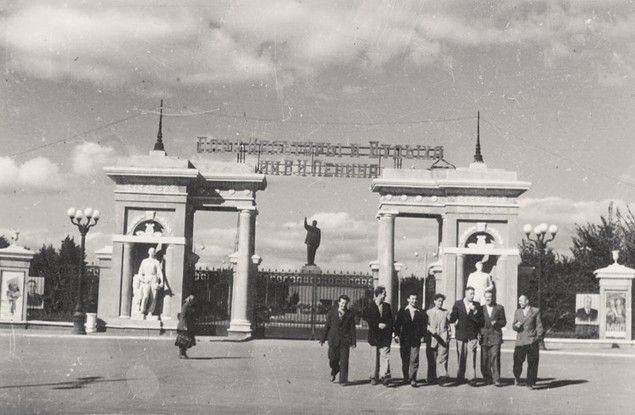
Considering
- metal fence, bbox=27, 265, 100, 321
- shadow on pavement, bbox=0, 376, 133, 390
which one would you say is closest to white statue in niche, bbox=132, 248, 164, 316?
metal fence, bbox=27, 265, 100, 321

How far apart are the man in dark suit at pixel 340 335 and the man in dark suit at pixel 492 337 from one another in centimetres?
243

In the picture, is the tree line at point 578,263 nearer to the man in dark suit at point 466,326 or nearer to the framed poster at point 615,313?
the framed poster at point 615,313

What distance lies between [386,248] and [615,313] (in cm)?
790

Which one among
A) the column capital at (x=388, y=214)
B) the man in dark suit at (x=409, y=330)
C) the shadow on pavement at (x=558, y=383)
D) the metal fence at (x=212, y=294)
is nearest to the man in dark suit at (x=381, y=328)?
the man in dark suit at (x=409, y=330)

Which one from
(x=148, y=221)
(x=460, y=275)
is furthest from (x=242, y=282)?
(x=460, y=275)

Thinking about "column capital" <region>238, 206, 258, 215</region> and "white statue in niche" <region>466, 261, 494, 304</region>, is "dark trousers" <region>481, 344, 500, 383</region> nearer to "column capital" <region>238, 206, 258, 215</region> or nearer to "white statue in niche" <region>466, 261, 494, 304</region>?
"white statue in niche" <region>466, 261, 494, 304</region>

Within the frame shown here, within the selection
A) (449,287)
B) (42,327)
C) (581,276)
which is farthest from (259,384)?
(581,276)

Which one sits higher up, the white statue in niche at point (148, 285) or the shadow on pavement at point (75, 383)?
the white statue in niche at point (148, 285)

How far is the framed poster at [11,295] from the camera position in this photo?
26.8m

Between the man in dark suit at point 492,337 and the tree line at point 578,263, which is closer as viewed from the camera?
the man in dark suit at point 492,337

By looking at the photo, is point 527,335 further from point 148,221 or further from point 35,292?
point 35,292

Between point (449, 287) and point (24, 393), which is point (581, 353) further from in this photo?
point (24, 393)

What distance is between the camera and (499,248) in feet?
85.8

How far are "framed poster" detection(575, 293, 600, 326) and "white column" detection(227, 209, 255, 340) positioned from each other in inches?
440
